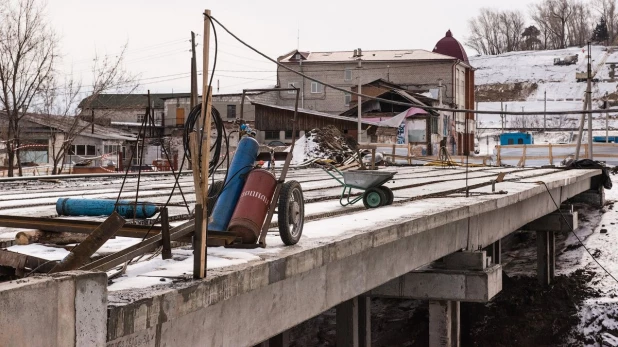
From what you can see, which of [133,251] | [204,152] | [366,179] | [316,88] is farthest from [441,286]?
[316,88]

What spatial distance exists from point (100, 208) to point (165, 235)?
3198 mm

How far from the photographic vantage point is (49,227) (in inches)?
289

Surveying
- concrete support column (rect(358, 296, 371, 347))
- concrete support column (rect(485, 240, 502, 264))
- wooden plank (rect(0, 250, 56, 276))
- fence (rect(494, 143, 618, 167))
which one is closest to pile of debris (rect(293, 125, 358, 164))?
fence (rect(494, 143, 618, 167))

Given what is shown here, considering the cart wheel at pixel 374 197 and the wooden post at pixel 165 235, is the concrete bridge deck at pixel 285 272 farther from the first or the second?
the cart wheel at pixel 374 197

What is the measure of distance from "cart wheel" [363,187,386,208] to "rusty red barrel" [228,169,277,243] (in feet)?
17.1

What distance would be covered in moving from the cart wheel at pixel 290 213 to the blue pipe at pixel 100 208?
2036 millimetres

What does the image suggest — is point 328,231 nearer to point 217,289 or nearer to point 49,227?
point 49,227

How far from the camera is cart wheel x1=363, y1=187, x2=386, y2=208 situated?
1260 cm

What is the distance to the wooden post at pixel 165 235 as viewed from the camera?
243 inches

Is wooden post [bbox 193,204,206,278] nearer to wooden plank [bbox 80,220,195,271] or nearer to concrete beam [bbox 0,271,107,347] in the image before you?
wooden plank [bbox 80,220,195,271]

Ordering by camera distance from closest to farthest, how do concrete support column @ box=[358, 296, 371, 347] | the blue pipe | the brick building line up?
the blue pipe < concrete support column @ box=[358, 296, 371, 347] < the brick building

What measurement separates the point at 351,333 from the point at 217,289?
306 inches

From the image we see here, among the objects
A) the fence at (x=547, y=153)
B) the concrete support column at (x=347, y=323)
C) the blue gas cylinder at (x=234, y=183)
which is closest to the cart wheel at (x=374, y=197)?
the concrete support column at (x=347, y=323)

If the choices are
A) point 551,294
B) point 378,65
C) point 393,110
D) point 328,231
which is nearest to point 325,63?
point 378,65
